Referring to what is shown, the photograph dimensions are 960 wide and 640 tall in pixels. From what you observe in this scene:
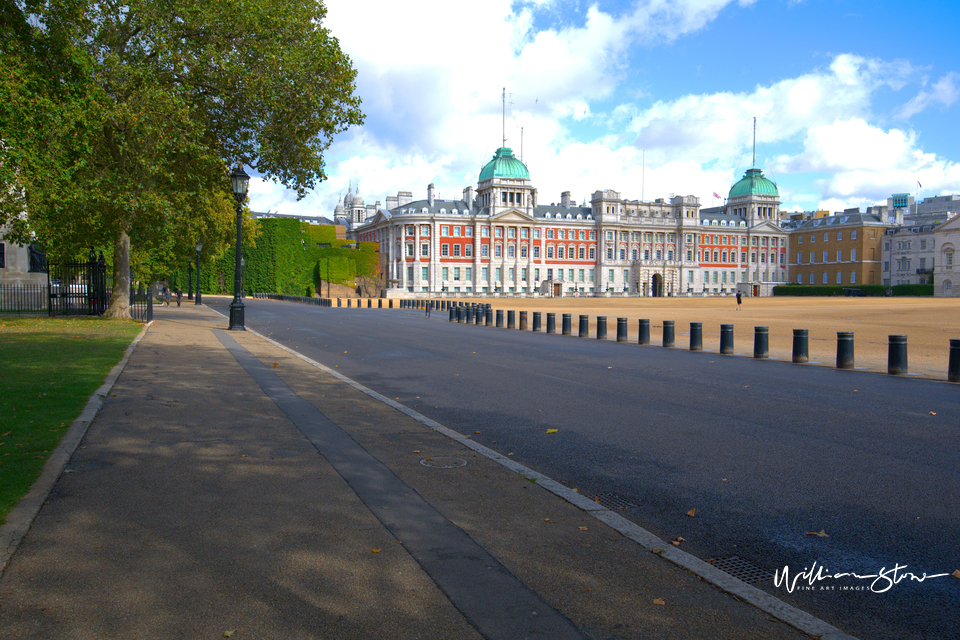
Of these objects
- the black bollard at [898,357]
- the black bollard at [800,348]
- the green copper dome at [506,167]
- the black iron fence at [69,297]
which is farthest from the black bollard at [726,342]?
the green copper dome at [506,167]

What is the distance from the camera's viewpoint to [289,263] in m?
93.4

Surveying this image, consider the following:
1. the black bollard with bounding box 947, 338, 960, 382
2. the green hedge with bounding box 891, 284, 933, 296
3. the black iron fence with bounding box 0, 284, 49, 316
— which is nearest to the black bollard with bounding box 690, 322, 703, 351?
the black bollard with bounding box 947, 338, 960, 382

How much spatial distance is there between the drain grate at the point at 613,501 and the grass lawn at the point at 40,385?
4.12 meters

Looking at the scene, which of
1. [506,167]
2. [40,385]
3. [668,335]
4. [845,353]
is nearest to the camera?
[40,385]

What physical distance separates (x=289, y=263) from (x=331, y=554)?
9329cm

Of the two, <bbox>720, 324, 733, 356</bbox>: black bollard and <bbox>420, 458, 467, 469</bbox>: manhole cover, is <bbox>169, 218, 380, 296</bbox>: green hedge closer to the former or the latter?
<bbox>720, 324, 733, 356</bbox>: black bollard

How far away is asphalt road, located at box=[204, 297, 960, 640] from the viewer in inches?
157

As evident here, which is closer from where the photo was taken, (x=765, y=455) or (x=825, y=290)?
(x=765, y=455)

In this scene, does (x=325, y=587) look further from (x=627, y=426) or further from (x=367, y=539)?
(x=627, y=426)

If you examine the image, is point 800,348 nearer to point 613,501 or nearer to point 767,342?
point 767,342

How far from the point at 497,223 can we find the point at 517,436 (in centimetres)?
10291

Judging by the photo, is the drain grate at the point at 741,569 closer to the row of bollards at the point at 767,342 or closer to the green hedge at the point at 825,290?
the row of bollards at the point at 767,342

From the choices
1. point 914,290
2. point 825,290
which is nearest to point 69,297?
point 825,290

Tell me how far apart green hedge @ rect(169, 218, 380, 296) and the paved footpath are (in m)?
87.9
